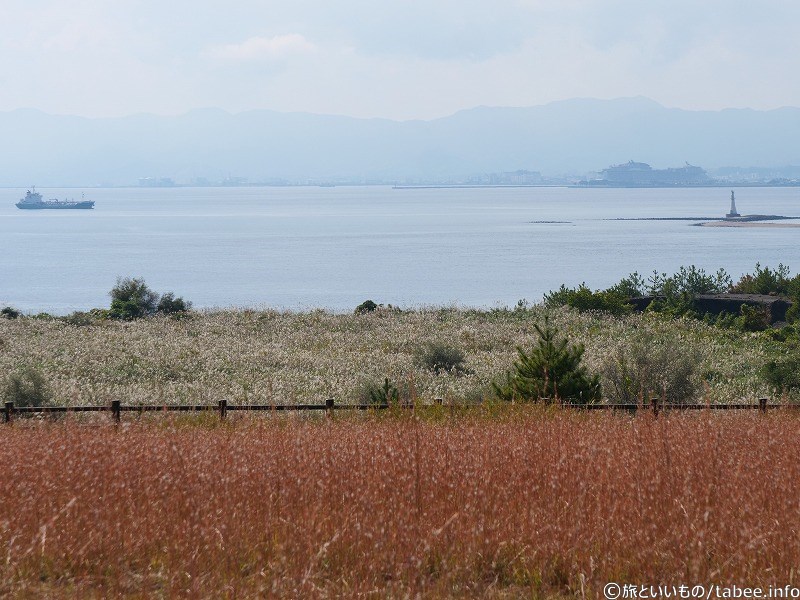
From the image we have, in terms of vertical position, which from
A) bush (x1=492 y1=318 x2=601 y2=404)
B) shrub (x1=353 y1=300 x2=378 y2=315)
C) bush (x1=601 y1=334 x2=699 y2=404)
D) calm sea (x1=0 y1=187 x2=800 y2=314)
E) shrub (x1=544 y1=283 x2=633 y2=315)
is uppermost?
bush (x1=492 y1=318 x2=601 y2=404)

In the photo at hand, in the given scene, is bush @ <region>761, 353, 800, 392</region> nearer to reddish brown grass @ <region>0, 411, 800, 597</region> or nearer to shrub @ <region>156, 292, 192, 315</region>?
reddish brown grass @ <region>0, 411, 800, 597</region>

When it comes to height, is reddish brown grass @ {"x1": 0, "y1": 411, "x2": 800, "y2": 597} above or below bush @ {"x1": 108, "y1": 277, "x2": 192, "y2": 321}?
above

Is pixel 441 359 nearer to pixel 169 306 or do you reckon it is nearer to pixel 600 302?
pixel 600 302

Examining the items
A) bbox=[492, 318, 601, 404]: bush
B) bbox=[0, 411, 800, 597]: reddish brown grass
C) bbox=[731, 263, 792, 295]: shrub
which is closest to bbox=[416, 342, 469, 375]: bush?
bbox=[492, 318, 601, 404]: bush

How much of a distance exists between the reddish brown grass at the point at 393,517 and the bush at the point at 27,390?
40.5ft

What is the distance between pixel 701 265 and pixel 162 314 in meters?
63.8

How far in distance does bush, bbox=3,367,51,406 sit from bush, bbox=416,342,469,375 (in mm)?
10818

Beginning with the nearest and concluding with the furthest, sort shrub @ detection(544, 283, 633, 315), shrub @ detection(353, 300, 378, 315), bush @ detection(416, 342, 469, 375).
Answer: bush @ detection(416, 342, 469, 375)
shrub @ detection(544, 283, 633, 315)
shrub @ detection(353, 300, 378, 315)

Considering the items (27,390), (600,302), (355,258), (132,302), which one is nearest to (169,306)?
(132,302)

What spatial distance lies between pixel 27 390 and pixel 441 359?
11834 mm

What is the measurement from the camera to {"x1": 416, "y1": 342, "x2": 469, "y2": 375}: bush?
26.9 metres

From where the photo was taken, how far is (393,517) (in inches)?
243

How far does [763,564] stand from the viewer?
5703 millimetres

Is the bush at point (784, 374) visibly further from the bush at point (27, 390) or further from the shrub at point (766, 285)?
the shrub at point (766, 285)
